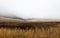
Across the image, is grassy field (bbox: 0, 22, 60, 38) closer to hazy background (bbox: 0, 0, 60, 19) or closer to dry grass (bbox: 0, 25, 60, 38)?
dry grass (bbox: 0, 25, 60, 38)

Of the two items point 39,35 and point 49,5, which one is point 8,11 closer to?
point 49,5

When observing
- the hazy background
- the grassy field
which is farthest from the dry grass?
the hazy background

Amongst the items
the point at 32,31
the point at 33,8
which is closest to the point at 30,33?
the point at 32,31

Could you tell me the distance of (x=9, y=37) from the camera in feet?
1.54

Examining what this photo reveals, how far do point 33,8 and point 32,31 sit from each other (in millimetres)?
293

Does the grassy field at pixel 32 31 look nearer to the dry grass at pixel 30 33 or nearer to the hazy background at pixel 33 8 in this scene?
the dry grass at pixel 30 33

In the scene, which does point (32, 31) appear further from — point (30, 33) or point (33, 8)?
point (33, 8)

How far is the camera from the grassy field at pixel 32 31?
0.47 meters

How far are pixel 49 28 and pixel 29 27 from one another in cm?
9

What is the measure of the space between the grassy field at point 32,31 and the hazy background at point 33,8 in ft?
0.80

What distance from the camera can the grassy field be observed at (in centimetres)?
47

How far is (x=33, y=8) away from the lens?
2.44 ft

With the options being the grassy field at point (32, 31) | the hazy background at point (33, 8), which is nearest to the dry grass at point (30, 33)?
the grassy field at point (32, 31)

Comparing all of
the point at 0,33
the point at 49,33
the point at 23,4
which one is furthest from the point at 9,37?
the point at 23,4
